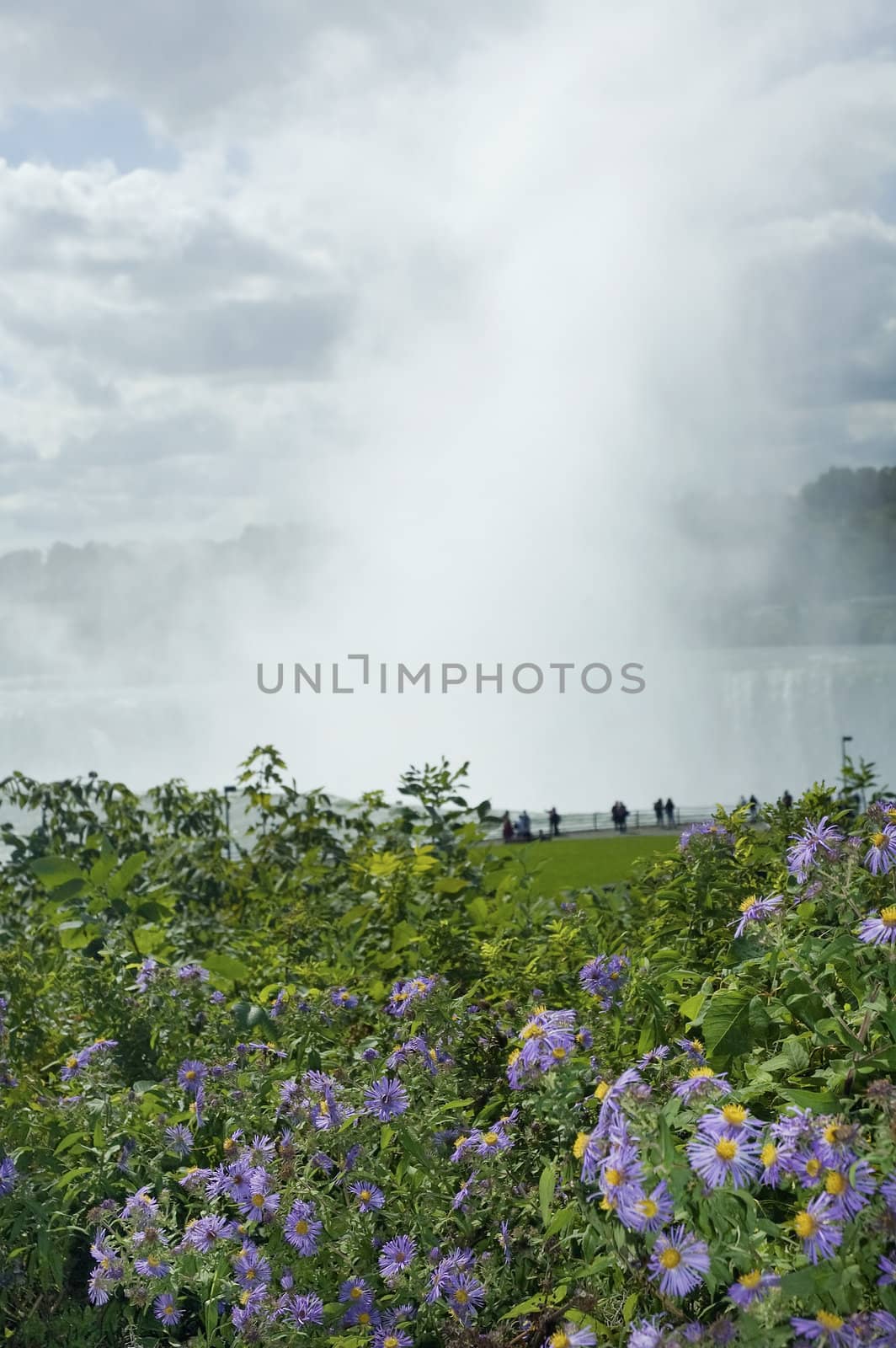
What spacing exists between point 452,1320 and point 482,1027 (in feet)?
3.30

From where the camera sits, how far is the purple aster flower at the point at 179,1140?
3564 mm

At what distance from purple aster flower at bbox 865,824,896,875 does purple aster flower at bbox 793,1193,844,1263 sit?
0.81 metres

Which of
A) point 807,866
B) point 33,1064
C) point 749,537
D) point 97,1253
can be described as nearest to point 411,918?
point 33,1064

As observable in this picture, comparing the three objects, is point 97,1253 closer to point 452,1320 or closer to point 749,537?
point 452,1320

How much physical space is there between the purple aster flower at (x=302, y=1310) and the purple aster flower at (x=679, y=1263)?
1.11 m

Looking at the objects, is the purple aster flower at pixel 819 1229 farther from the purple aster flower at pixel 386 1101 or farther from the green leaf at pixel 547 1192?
the purple aster flower at pixel 386 1101

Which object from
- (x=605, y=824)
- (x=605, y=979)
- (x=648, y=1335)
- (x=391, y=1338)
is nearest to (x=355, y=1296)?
(x=391, y=1338)

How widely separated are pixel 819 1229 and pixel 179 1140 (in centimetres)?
214

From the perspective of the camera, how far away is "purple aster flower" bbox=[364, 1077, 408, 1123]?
3.18m

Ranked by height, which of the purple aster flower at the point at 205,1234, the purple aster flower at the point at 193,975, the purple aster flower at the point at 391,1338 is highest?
the purple aster flower at the point at 193,975

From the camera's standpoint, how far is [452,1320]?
115 inches

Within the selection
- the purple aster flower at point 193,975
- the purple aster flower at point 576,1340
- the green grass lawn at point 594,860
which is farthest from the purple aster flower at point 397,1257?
the green grass lawn at point 594,860

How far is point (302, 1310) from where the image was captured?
9.48 feet

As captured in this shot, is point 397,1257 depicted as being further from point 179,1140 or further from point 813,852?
→ point 813,852
